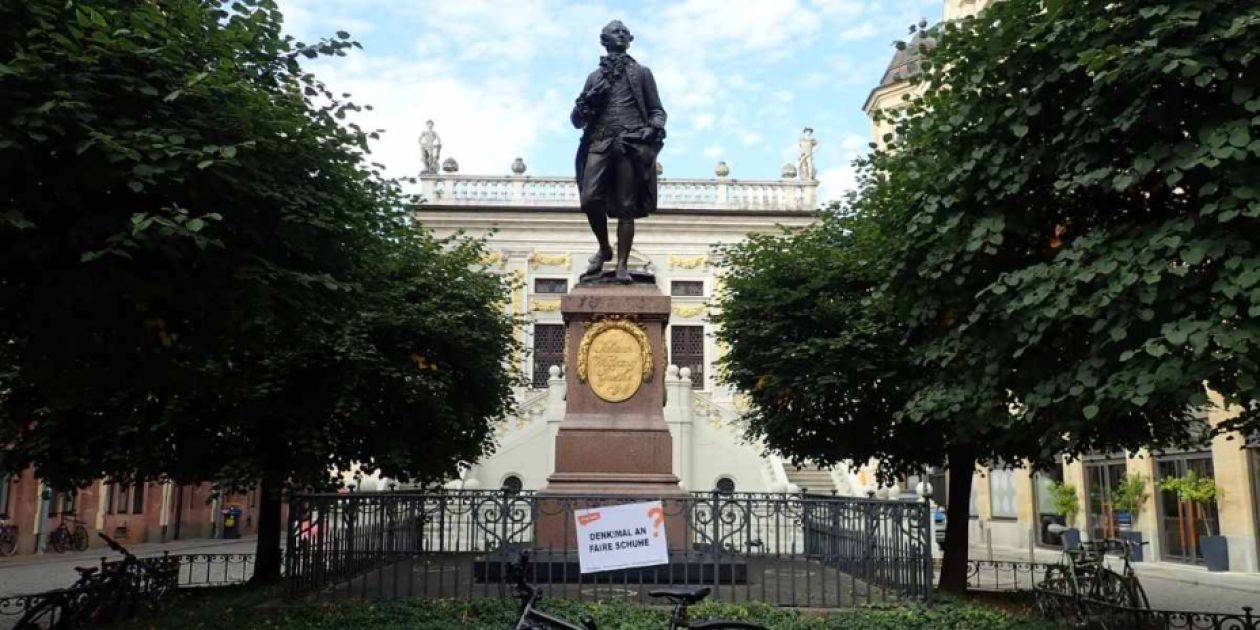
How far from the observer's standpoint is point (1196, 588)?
1692 centimetres

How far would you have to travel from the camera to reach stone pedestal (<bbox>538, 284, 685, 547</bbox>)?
927 cm

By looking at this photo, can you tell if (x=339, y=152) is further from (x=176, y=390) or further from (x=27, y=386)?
(x=27, y=386)

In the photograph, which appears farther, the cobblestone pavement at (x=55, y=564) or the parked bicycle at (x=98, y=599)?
the cobblestone pavement at (x=55, y=564)

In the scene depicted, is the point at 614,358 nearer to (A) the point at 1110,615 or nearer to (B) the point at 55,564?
(A) the point at 1110,615

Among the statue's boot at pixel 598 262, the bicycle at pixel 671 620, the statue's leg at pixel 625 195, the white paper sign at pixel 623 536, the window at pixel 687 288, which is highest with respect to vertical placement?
the window at pixel 687 288

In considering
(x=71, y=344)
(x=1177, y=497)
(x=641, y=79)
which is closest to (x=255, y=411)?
(x=71, y=344)

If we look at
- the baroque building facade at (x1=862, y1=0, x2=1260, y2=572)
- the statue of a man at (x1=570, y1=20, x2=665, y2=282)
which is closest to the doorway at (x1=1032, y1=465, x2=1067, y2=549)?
the baroque building facade at (x1=862, y1=0, x2=1260, y2=572)

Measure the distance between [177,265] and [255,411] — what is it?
5517 mm

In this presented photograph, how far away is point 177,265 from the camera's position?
745 centimetres

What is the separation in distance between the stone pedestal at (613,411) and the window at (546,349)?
27604 mm

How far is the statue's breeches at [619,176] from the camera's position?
1053cm

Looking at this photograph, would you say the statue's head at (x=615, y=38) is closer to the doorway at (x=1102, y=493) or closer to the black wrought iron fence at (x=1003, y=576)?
the black wrought iron fence at (x=1003, y=576)

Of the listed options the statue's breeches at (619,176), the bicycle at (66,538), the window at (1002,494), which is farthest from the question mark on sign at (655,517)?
Result: the bicycle at (66,538)

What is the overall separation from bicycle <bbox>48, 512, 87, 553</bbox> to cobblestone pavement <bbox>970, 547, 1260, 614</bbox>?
83.1ft
